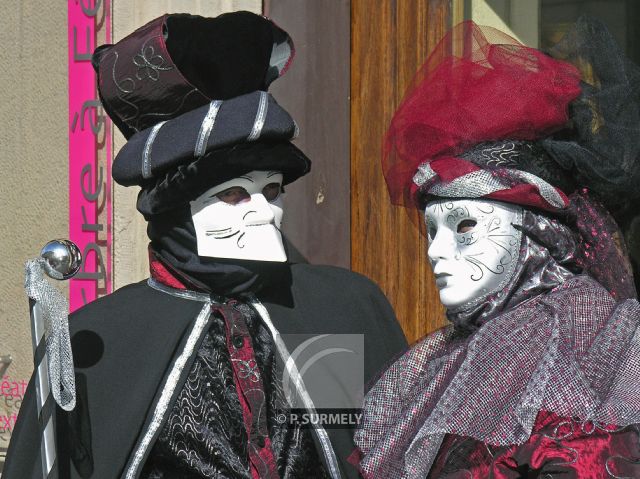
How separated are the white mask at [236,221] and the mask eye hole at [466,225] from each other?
0.46 metres

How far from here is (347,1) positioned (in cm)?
373

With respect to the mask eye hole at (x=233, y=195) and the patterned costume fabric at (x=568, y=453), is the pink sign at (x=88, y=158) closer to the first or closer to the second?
the mask eye hole at (x=233, y=195)

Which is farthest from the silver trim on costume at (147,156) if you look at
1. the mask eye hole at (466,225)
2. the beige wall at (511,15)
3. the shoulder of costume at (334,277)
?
the beige wall at (511,15)

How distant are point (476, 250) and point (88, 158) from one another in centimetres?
179

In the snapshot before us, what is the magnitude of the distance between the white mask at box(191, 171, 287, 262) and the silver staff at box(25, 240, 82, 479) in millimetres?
297

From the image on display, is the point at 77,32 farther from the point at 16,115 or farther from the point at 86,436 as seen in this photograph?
the point at 86,436

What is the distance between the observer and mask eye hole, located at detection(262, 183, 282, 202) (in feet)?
8.91

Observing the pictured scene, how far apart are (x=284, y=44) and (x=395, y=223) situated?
3.29ft

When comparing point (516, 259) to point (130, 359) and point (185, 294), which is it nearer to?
point (185, 294)

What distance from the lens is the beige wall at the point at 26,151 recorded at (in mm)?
3869

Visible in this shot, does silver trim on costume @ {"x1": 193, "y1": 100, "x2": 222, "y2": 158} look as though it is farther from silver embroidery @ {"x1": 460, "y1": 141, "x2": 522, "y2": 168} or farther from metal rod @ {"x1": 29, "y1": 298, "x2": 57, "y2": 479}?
silver embroidery @ {"x1": 460, "y1": 141, "x2": 522, "y2": 168}

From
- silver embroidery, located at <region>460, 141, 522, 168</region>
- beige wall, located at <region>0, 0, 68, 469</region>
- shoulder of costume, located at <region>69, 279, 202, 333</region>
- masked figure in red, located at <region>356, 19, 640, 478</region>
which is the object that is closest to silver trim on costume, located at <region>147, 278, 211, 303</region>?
shoulder of costume, located at <region>69, 279, 202, 333</region>

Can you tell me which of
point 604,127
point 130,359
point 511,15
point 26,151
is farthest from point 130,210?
point 604,127

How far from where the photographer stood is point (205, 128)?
8.60 feet
